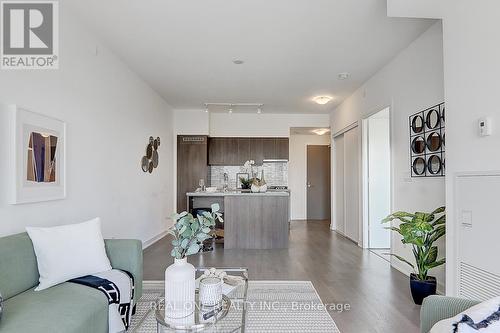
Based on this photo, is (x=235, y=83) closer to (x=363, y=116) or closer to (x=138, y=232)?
(x=363, y=116)

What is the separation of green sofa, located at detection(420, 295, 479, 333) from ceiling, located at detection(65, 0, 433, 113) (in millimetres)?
2534

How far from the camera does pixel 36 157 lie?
8.56 ft

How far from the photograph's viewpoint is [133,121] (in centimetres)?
485

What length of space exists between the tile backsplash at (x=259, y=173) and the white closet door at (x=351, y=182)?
6.72 ft

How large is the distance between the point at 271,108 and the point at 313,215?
3716mm

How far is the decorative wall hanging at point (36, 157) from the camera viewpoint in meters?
2.37

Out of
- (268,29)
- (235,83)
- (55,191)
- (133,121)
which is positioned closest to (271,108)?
(235,83)

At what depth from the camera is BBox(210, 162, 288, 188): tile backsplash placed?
26.3 feet

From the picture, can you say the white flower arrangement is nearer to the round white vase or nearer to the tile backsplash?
the tile backsplash

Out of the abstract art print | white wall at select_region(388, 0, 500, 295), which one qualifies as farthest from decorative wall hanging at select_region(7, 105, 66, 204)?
white wall at select_region(388, 0, 500, 295)

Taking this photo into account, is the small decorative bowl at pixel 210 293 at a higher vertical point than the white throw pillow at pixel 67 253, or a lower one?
lower

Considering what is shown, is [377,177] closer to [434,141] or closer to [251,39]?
[434,141]

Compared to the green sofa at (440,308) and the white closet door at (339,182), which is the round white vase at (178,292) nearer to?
the green sofa at (440,308)

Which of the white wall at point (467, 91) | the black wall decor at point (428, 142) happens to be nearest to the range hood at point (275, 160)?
the black wall decor at point (428, 142)
